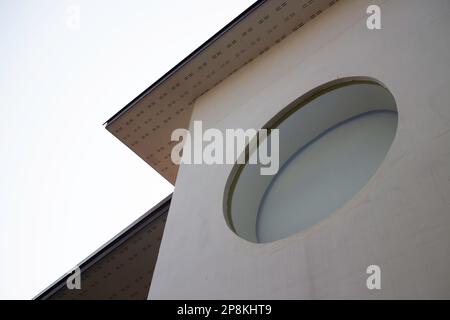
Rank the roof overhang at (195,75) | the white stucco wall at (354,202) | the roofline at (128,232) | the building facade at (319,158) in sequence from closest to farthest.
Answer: the white stucco wall at (354,202) < the building facade at (319,158) < the roof overhang at (195,75) < the roofline at (128,232)

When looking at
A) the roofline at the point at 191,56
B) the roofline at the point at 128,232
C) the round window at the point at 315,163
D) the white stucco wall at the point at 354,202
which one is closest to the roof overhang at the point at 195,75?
the roofline at the point at 191,56

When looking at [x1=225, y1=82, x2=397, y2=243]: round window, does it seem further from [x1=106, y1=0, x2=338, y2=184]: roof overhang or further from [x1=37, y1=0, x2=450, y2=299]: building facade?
[x1=106, y1=0, x2=338, y2=184]: roof overhang

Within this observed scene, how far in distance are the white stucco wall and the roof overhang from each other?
0.43 meters

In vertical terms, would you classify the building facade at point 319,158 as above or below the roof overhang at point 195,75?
below

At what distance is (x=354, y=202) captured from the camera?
280 centimetres

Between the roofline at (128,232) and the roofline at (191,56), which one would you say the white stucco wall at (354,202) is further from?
the roofline at (128,232)

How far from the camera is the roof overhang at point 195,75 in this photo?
16.6 feet

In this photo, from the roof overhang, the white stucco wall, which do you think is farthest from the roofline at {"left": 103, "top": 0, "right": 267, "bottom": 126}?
the white stucco wall

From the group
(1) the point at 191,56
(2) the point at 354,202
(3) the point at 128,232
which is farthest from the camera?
(3) the point at 128,232

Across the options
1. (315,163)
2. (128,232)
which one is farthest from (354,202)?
(128,232)

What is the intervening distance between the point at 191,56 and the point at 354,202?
10.6ft

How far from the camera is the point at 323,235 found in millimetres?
2818

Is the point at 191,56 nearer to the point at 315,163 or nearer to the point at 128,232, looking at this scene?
the point at 128,232
